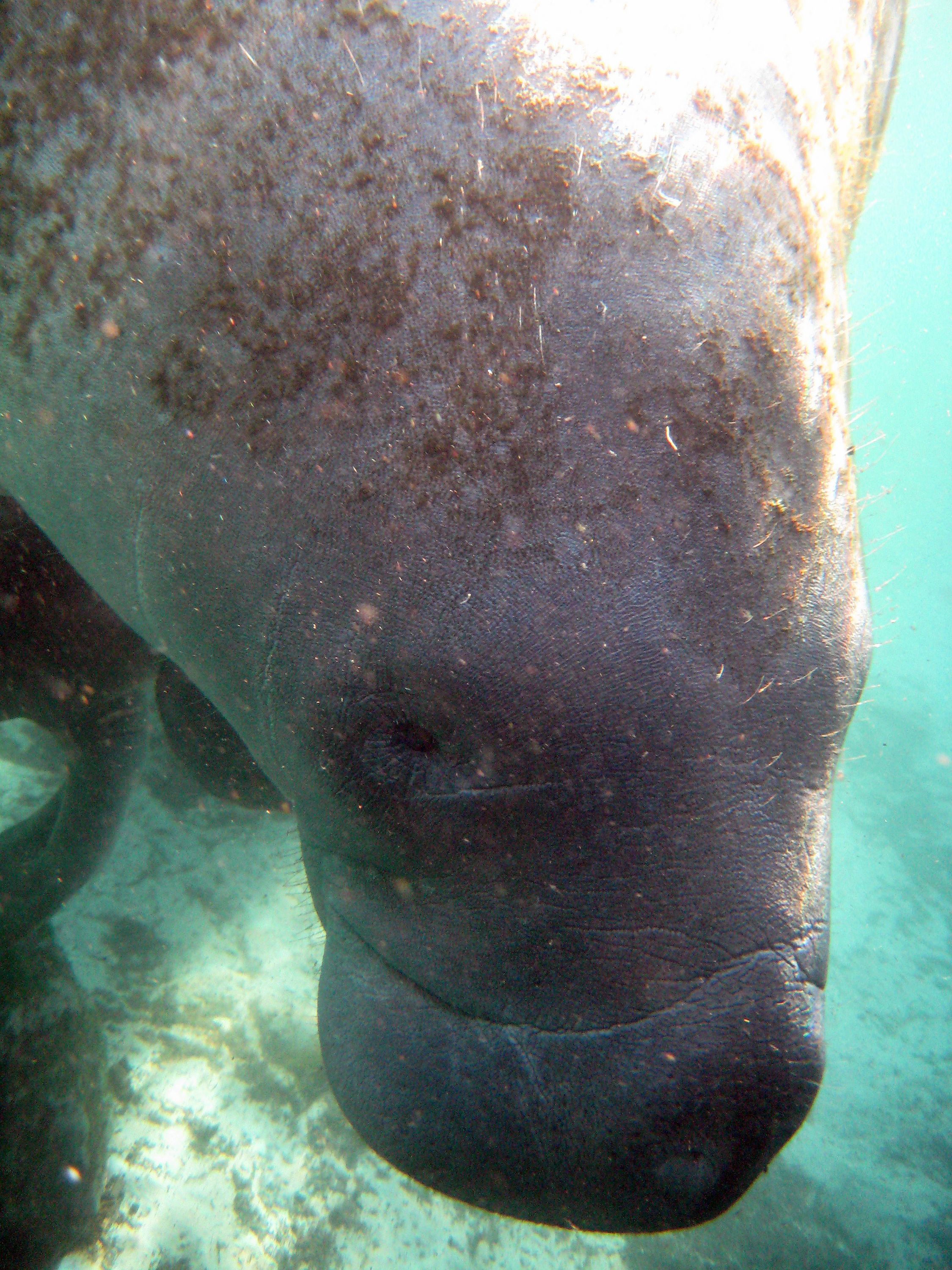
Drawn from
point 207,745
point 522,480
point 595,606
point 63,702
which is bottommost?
point 207,745

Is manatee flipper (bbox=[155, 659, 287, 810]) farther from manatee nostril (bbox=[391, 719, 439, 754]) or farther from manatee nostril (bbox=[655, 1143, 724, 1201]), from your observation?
manatee nostril (bbox=[655, 1143, 724, 1201])

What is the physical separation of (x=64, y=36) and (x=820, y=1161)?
14683mm

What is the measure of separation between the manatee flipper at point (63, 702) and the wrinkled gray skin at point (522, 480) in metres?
1.90

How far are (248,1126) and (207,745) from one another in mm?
3688

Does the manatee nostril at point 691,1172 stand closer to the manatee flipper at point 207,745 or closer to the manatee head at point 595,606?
the manatee head at point 595,606

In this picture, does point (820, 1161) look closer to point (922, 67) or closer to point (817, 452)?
point (817, 452)

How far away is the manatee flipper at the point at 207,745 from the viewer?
125 inches

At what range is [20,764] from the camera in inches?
280

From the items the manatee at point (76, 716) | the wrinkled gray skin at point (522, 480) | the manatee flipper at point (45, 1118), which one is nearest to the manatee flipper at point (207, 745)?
the manatee at point (76, 716)

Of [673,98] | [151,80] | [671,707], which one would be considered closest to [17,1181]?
[671,707]

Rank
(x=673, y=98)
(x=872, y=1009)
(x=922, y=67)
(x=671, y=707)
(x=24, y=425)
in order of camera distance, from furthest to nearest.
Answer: (x=922, y=67)
(x=872, y=1009)
(x=24, y=425)
(x=673, y=98)
(x=671, y=707)

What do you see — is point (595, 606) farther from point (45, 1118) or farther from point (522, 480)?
point (45, 1118)

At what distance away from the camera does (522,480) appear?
1.33 meters

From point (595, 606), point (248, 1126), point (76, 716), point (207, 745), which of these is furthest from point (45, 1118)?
point (595, 606)
